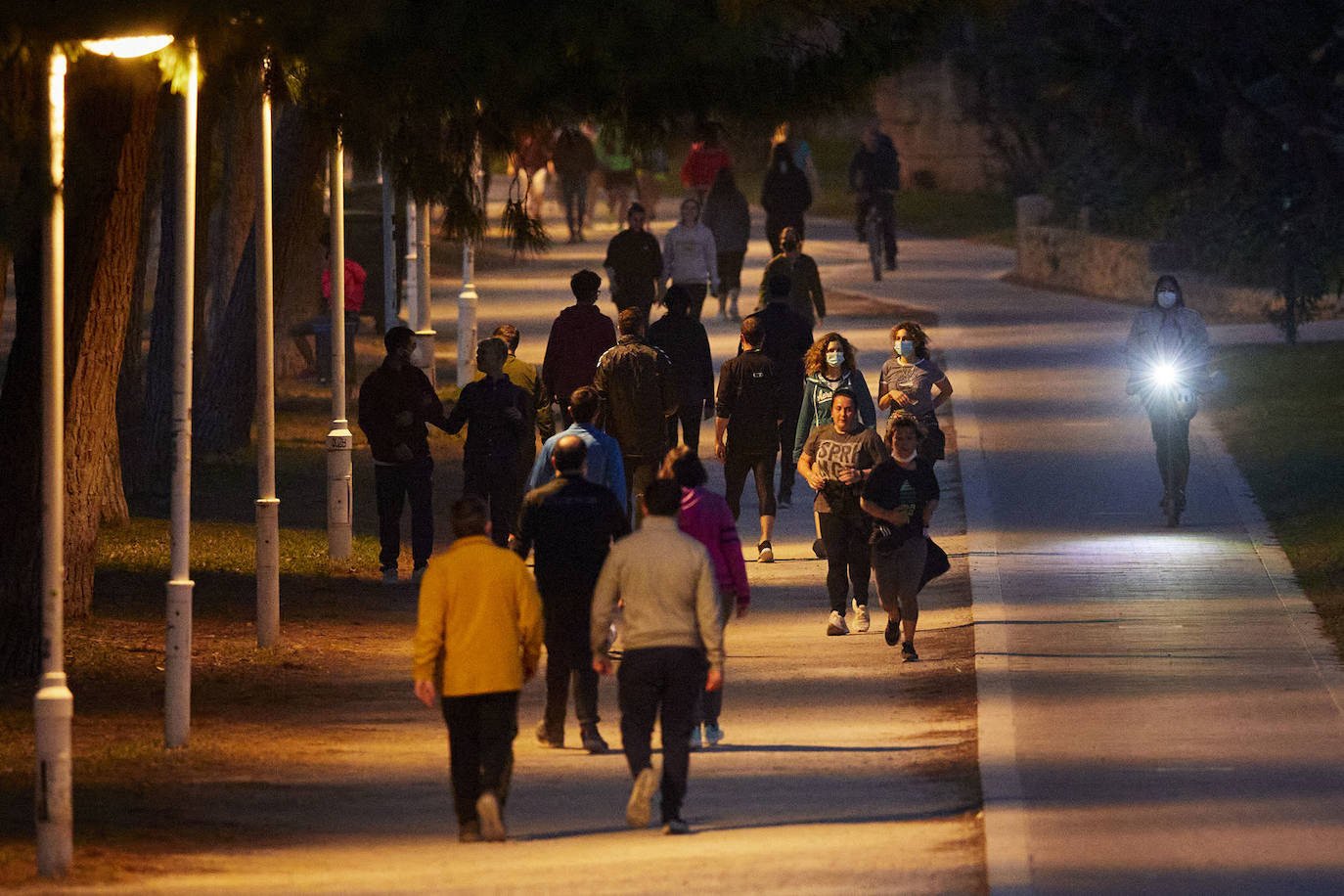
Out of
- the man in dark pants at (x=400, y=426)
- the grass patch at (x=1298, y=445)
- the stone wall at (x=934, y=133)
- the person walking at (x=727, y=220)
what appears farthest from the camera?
the stone wall at (x=934, y=133)

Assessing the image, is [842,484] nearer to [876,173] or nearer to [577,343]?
[577,343]

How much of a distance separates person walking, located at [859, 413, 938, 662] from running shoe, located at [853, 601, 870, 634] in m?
0.84

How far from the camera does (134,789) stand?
11.3 meters

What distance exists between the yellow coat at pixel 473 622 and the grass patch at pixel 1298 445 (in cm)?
590

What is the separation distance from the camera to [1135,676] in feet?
43.9

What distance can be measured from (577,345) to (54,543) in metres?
8.13

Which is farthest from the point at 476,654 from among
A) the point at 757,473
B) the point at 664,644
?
the point at 757,473

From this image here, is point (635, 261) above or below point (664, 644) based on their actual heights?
above

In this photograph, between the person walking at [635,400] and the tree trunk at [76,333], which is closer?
the tree trunk at [76,333]

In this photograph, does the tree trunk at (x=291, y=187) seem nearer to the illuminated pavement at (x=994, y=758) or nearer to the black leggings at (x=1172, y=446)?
the illuminated pavement at (x=994, y=758)

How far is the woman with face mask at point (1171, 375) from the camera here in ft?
58.8

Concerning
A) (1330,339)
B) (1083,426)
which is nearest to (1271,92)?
(1083,426)

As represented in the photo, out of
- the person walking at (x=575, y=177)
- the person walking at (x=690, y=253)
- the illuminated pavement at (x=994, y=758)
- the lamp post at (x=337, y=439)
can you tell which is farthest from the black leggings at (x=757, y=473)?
the person walking at (x=575, y=177)

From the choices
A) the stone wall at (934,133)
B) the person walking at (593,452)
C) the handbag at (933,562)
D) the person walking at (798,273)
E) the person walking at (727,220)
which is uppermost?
the stone wall at (934,133)
